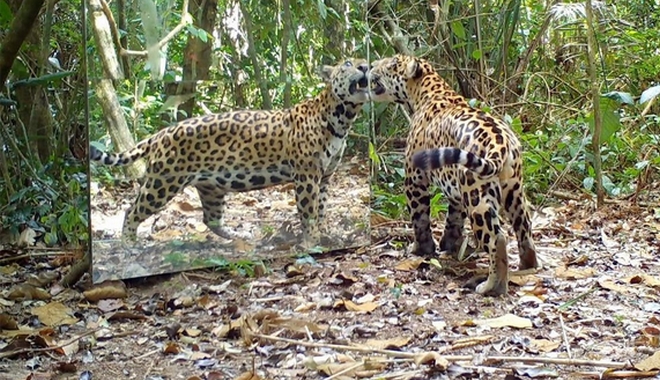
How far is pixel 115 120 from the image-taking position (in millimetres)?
3586

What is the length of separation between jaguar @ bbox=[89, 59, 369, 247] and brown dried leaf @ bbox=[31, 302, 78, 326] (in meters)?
0.42

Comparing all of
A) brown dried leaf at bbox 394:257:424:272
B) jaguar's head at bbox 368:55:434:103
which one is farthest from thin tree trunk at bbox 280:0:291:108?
brown dried leaf at bbox 394:257:424:272

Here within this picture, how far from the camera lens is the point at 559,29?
6707 mm

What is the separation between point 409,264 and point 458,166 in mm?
573

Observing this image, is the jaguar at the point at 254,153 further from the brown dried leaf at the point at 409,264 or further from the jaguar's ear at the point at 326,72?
the brown dried leaf at the point at 409,264

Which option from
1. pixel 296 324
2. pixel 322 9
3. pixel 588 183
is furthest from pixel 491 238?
pixel 588 183

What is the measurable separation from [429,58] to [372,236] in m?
2.05

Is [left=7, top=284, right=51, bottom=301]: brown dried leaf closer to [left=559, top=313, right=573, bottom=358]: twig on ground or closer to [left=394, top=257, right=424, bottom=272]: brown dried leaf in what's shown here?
[left=394, top=257, right=424, bottom=272]: brown dried leaf

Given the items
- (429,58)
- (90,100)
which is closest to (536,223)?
(429,58)

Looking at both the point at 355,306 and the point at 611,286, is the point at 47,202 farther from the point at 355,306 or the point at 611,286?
the point at 611,286

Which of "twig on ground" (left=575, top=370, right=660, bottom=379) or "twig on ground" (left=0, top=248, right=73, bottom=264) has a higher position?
"twig on ground" (left=575, top=370, right=660, bottom=379)

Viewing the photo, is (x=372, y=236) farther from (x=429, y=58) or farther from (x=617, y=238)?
(x=429, y=58)

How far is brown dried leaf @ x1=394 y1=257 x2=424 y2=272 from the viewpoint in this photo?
4039 millimetres

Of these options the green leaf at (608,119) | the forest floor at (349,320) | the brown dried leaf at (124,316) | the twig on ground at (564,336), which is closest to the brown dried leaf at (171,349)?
the forest floor at (349,320)
